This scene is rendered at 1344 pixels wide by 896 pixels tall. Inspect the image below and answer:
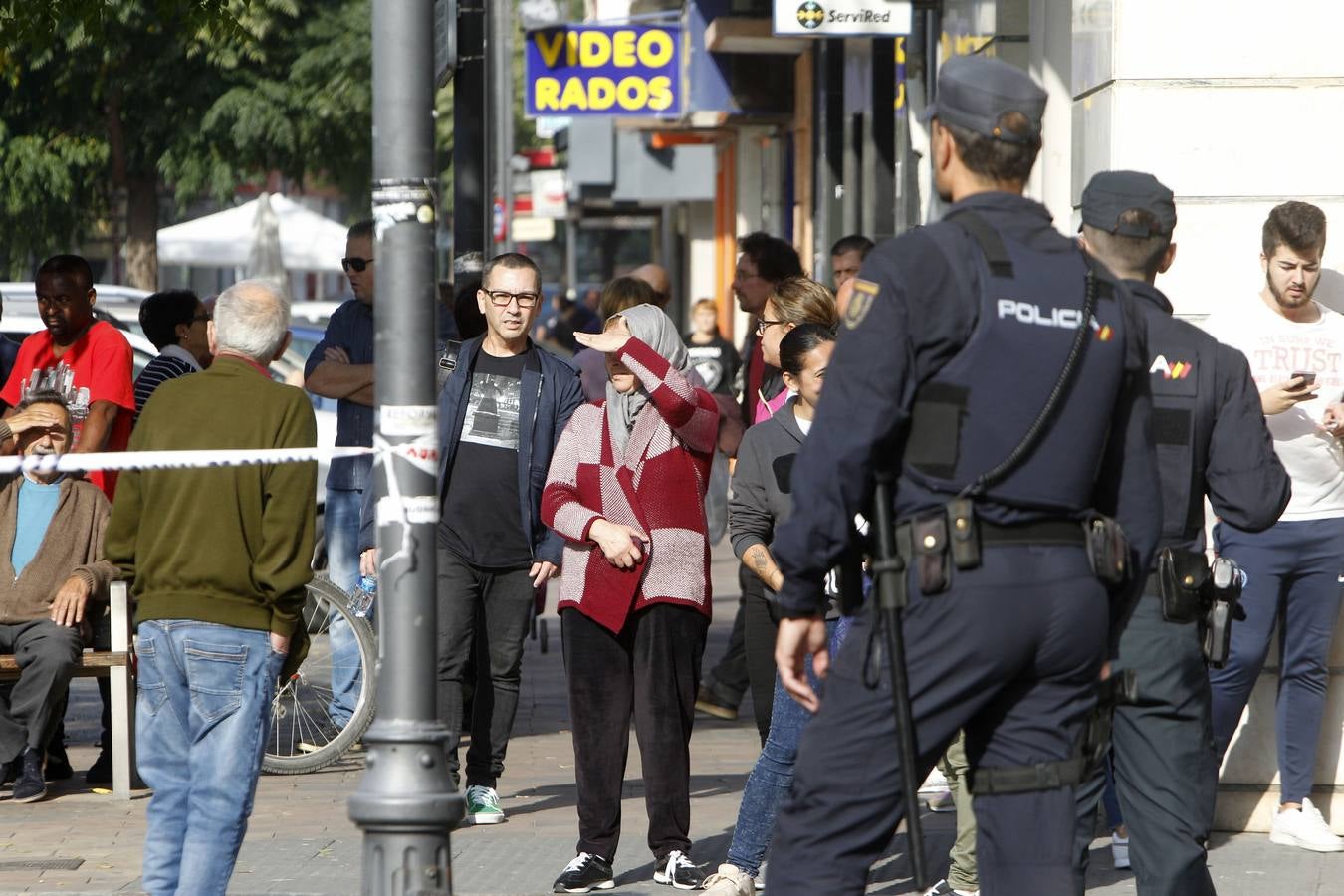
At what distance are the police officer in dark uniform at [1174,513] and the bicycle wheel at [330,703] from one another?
12.2 feet

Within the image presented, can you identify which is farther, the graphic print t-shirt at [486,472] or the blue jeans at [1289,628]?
the graphic print t-shirt at [486,472]

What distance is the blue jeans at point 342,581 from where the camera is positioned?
801 centimetres

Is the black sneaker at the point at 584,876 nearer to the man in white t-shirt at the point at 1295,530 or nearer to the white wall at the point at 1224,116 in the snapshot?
the man in white t-shirt at the point at 1295,530

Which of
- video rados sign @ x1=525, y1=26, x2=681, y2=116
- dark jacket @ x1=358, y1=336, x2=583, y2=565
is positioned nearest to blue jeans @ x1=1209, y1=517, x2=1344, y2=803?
dark jacket @ x1=358, y1=336, x2=583, y2=565

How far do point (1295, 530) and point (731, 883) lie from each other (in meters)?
2.04

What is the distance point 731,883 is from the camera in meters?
5.70

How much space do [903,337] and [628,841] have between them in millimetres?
3378

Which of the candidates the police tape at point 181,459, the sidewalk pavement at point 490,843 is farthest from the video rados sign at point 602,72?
the police tape at point 181,459

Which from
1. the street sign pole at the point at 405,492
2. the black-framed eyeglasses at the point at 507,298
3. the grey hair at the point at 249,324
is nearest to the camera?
the street sign pole at the point at 405,492

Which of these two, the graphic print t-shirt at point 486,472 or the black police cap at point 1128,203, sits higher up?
the black police cap at point 1128,203

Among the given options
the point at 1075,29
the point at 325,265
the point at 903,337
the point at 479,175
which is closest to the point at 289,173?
the point at 325,265

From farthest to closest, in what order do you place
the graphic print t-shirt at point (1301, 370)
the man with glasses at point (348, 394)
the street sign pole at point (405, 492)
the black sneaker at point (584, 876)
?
1. the man with glasses at point (348, 394)
2. the graphic print t-shirt at point (1301, 370)
3. the black sneaker at point (584, 876)
4. the street sign pole at point (405, 492)

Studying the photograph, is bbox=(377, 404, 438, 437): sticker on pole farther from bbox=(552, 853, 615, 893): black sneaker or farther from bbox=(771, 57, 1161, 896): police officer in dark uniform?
bbox=(552, 853, 615, 893): black sneaker

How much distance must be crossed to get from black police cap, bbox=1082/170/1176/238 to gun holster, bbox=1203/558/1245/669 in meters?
0.82
